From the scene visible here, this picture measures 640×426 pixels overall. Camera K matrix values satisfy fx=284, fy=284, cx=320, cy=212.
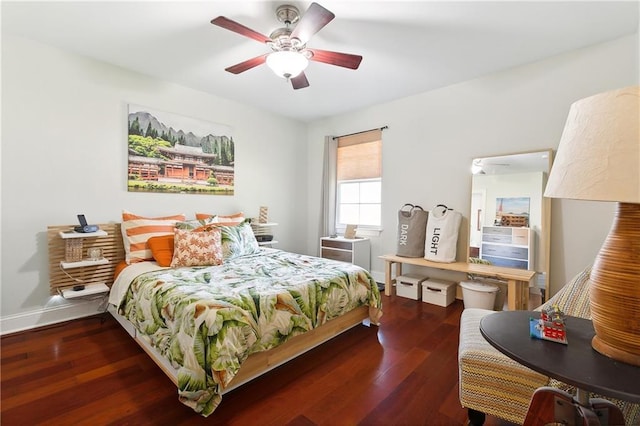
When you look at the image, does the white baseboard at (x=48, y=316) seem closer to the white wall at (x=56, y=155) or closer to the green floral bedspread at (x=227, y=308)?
the white wall at (x=56, y=155)

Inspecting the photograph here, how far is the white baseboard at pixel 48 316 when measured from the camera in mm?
2457

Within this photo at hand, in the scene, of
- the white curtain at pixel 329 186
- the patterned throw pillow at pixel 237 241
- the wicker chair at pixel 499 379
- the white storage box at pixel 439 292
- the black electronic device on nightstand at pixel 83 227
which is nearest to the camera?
the wicker chair at pixel 499 379

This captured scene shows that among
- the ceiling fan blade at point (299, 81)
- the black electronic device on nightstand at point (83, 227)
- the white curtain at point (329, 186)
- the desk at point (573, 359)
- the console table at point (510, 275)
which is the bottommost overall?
the console table at point (510, 275)

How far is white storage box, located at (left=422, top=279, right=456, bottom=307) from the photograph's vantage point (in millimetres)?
3219

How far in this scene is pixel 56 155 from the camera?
2.65 meters

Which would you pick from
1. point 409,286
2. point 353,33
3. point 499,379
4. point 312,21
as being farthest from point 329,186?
point 499,379

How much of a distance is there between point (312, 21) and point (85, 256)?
2899 millimetres

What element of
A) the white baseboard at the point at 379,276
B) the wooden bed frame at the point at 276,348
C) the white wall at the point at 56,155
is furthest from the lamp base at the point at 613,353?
the white wall at the point at 56,155

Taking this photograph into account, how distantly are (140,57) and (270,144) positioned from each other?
198cm

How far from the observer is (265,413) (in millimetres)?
1557

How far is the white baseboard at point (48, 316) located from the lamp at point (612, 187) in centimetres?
375

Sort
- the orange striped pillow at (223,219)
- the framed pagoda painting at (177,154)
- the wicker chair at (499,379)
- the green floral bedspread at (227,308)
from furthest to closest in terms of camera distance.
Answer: the orange striped pillow at (223,219)
the framed pagoda painting at (177,154)
the green floral bedspread at (227,308)
the wicker chair at (499,379)

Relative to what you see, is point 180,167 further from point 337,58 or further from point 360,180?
point 360,180

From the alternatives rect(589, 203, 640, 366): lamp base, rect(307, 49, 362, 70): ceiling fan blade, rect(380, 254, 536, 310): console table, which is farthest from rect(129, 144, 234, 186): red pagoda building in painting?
rect(589, 203, 640, 366): lamp base
